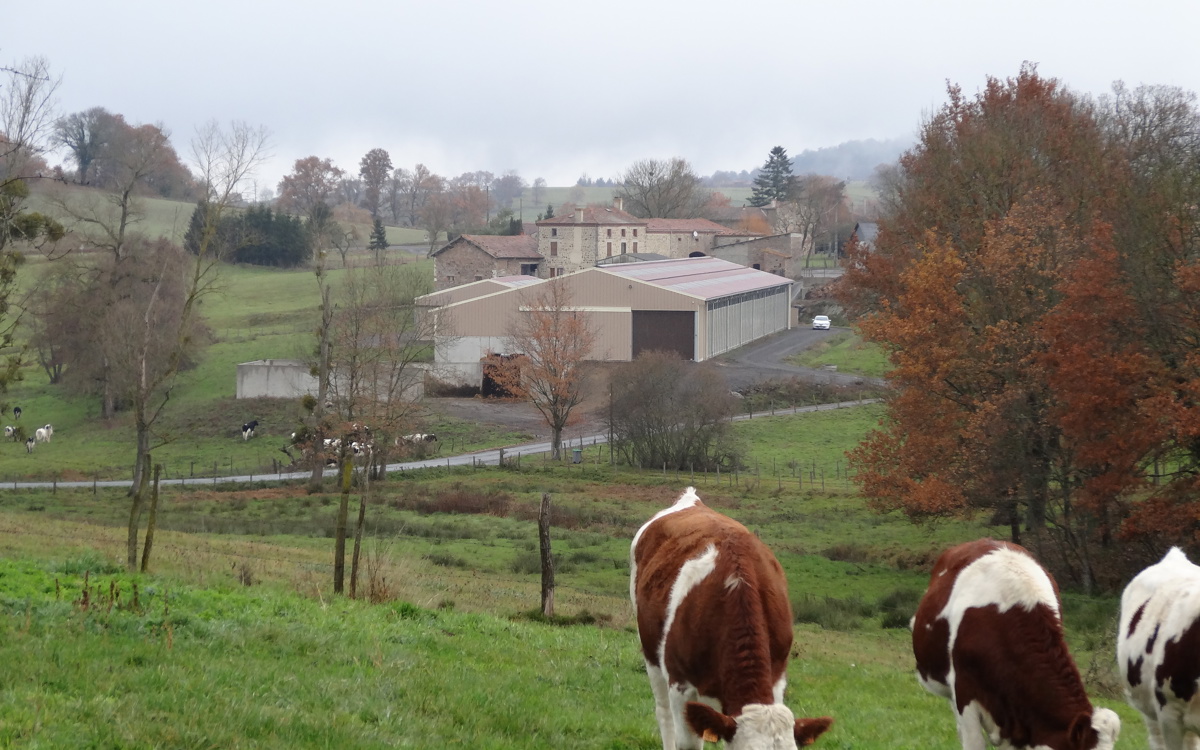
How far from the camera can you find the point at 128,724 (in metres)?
6.20

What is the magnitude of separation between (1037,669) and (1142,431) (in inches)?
613

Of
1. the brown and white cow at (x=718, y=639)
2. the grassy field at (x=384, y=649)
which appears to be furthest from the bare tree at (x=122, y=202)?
the brown and white cow at (x=718, y=639)

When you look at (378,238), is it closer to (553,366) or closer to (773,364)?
(773,364)

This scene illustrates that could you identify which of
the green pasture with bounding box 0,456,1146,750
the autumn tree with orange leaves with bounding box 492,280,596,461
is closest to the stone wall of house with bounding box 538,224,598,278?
the autumn tree with orange leaves with bounding box 492,280,596,461

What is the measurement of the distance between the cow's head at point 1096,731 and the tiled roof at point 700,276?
197ft

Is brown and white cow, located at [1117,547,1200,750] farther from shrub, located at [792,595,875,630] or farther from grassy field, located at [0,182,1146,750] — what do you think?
shrub, located at [792,595,875,630]

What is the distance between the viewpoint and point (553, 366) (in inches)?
1948

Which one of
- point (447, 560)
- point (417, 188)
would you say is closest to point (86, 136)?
point (417, 188)

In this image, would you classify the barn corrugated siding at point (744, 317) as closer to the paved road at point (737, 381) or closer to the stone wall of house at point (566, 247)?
the paved road at point (737, 381)

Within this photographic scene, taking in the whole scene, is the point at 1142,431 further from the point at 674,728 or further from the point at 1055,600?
the point at 674,728

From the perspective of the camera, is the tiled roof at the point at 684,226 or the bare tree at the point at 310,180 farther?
the bare tree at the point at 310,180

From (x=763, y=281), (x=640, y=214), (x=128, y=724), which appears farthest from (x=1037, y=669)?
(x=640, y=214)

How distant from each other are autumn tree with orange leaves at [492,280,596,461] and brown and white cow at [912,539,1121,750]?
4013 cm

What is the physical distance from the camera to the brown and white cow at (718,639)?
5559 millimetres
